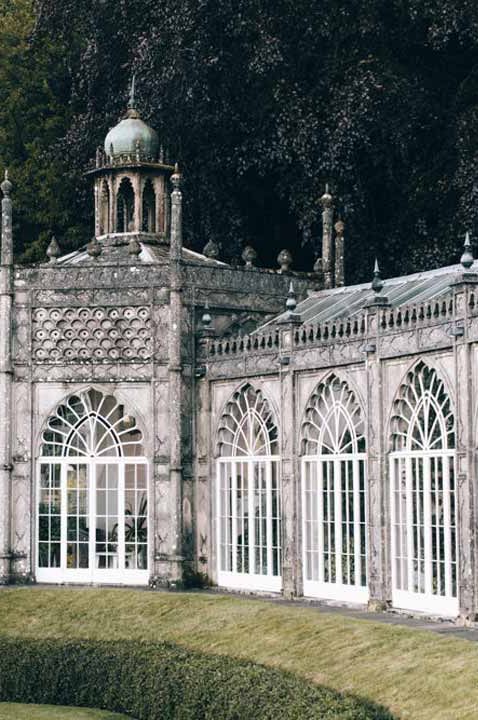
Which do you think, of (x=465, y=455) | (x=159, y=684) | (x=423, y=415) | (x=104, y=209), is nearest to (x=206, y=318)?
(x=104, y=209)

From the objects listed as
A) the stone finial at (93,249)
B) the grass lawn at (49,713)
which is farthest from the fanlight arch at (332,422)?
the grass lawn at (49,713)

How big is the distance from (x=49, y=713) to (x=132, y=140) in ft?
43.5

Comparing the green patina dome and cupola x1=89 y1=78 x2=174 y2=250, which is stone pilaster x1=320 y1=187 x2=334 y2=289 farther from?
the green patina dome

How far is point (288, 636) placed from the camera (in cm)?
2047

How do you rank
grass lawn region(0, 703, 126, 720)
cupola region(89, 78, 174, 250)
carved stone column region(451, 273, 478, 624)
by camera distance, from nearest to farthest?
grass lawn region(0, 703, 126, 720), carved stone column region(451, 273, 478, 624), cupola region(89, 78, 174, 250)

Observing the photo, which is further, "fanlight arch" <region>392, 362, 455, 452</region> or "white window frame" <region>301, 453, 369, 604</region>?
"white window frame" <region>301, 453, 369, 604</region>

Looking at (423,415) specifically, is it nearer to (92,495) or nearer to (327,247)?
(92,495)

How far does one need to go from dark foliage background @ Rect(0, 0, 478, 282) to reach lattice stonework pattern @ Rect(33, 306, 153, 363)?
759 centimetres

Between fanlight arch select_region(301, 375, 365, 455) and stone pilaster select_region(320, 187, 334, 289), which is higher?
stone pilaster select_region(320, 187, 334, 289)

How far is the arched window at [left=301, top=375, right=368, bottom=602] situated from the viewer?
77.9 feet

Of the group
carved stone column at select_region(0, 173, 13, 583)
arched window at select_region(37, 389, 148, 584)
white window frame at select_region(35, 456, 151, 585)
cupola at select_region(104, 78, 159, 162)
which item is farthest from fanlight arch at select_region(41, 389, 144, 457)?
cupola at select_region(104, 78, 159, 162)

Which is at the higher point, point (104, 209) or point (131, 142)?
point (131, 142)

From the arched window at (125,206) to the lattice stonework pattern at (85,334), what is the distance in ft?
10.7

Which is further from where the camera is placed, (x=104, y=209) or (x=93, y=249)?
(x=104, y=209)
